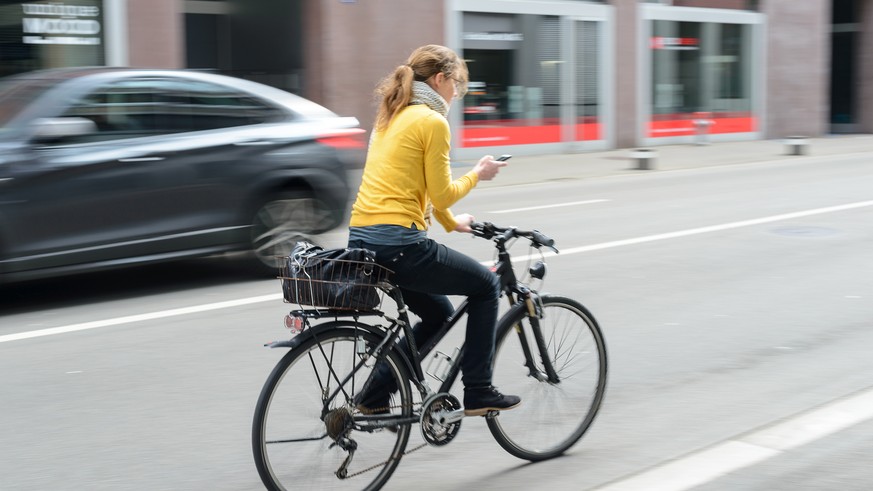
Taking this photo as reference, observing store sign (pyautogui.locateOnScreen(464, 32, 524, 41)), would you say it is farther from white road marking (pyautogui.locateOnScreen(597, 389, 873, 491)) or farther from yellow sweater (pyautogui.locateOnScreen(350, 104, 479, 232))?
yellow sweater (pyautogui.locateOnScreen(350, 104, 479, 232))

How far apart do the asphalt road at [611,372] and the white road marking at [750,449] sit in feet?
0.04

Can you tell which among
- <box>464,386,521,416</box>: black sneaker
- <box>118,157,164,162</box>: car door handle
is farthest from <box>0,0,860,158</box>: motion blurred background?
<box>464,386,521,416</box>: black sneaker

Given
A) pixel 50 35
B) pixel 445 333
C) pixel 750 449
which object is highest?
pixel 50 35

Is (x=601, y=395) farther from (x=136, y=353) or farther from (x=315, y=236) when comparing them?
(x=315, y=236)

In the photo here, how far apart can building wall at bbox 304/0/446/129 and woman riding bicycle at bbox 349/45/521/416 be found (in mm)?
15137

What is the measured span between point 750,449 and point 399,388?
157cm

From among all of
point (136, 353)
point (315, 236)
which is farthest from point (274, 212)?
point (136, 353)

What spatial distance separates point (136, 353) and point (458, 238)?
517cm

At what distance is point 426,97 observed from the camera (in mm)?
3973

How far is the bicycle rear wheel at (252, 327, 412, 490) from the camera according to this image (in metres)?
3.68

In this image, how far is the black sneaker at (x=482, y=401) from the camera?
4.18 m

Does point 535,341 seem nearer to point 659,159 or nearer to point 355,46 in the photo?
point 355,46

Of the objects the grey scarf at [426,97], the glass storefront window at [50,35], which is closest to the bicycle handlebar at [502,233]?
the grey scarf at [426,97]

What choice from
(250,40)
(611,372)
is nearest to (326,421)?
(611,372)
